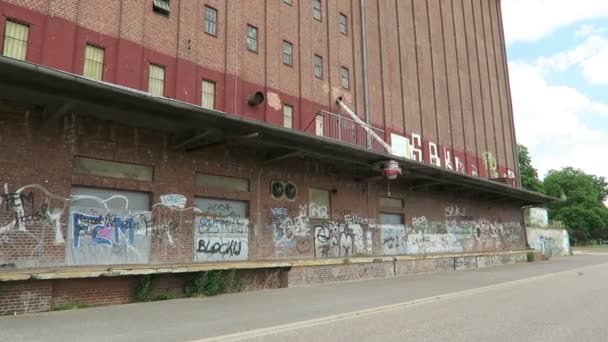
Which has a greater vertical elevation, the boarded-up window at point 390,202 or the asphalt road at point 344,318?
the boarded-up window at point 390,202

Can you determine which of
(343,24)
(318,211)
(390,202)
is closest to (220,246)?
(318,211)

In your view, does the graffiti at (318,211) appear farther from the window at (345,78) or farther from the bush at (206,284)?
the window at (345,78)

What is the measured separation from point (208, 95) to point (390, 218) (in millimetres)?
10754

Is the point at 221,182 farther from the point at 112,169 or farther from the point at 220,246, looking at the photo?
the point at 112,169

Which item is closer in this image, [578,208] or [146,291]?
[146,291]

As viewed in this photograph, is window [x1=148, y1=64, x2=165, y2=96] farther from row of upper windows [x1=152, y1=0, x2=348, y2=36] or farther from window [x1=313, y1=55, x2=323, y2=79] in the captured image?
window [x1=313, y1=55, x2=323, y2=79]

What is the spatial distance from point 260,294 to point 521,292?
25.2 ft

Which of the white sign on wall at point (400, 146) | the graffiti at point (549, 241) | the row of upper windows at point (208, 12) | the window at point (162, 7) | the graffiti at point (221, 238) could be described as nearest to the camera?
the graffiti at point (221, 238)

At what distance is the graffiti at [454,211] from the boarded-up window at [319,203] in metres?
10.3

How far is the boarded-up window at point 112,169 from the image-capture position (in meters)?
12.2

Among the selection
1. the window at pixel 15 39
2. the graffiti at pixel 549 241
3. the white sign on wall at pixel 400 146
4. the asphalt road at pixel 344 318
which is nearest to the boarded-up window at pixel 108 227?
the asphalt road at pixel 344 318

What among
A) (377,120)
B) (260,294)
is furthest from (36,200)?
(377,120)

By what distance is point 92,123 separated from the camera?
490 inches

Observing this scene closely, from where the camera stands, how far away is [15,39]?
12.8m
